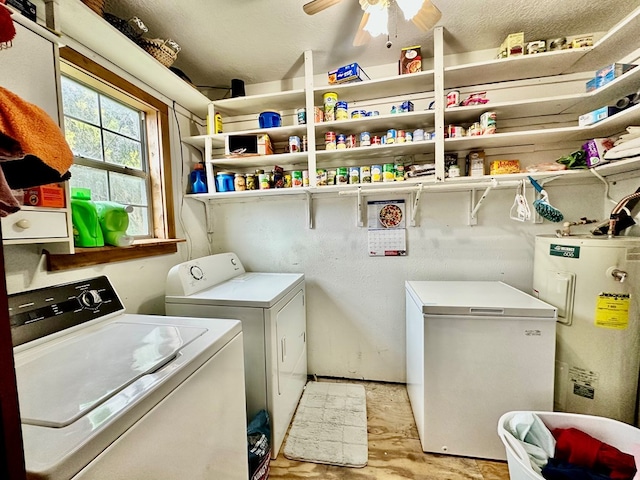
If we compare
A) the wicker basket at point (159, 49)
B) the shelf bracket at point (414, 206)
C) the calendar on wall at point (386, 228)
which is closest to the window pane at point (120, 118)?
the wicker basket at point (159, 49)

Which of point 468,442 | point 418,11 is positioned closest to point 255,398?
point 468,442

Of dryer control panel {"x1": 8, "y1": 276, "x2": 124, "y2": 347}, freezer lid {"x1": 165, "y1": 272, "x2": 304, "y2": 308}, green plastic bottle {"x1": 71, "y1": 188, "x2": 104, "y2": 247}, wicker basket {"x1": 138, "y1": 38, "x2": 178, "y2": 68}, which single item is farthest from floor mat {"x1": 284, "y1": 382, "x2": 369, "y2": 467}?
wicker basket {"x1": 138, "y1": 38, "x2": 178, "y2": 68}

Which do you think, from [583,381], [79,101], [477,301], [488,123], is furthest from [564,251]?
[79,101]

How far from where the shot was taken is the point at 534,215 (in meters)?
1.86

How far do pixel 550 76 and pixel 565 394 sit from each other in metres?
2.00

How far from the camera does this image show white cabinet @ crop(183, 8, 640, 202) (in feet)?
5.07

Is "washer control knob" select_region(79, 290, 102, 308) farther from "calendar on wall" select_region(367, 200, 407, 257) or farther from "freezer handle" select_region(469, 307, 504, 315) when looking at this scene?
"freezer handle" select_region(469, 307, 504, 315)

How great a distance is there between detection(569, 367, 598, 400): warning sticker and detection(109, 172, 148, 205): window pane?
2.86 meters

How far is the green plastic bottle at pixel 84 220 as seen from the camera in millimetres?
1228

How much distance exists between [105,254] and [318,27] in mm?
1780

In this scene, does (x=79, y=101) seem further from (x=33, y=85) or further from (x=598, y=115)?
(x=598, y=115)

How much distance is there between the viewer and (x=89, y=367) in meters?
0.81

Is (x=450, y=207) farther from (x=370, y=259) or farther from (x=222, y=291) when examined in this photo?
(x=222, y=291)

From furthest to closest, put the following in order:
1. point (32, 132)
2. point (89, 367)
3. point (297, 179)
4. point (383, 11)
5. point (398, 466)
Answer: point (297, 179), point (398, 466), point (383, 11), point (89, 367), point (32, 132)
